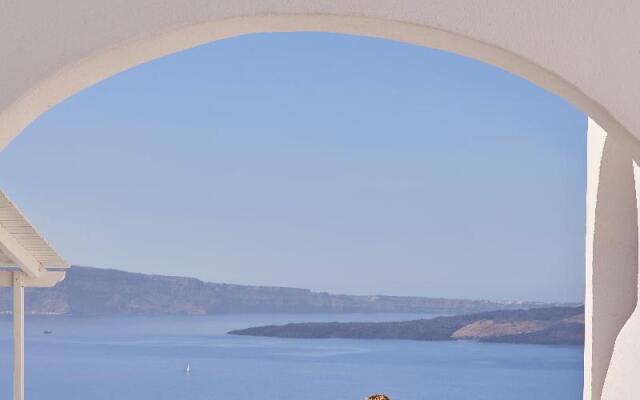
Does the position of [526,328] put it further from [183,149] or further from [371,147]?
[183,149]

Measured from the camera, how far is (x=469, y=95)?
1978 cm

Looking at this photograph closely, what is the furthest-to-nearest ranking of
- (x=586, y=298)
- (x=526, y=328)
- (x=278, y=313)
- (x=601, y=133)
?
(x=278, y=313) < (x=526, y=328) < (x=586, y=298) < (x=601, y=133)

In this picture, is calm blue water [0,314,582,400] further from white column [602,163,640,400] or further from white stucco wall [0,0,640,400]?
white stucco wall [0,0,640,400]

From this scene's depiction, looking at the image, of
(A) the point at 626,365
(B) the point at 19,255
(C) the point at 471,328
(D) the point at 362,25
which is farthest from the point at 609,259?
(C) the point at 471,328

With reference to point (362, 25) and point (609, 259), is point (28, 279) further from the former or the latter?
point (362, 25)

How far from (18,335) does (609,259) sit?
352 cm

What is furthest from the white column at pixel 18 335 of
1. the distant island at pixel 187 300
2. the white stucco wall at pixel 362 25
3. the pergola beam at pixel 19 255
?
Answer: the distant island at pixel 187 300

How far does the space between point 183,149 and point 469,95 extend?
5650 mm

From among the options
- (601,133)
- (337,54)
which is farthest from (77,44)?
(337,54)

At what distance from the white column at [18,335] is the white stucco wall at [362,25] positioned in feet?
9.97

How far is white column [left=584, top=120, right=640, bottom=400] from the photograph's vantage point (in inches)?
218

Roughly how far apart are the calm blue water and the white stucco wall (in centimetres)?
1319

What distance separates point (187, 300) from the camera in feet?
59.8

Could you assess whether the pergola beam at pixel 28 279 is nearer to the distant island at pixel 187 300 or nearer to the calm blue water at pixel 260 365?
the calm blue water at pixel 260 365
